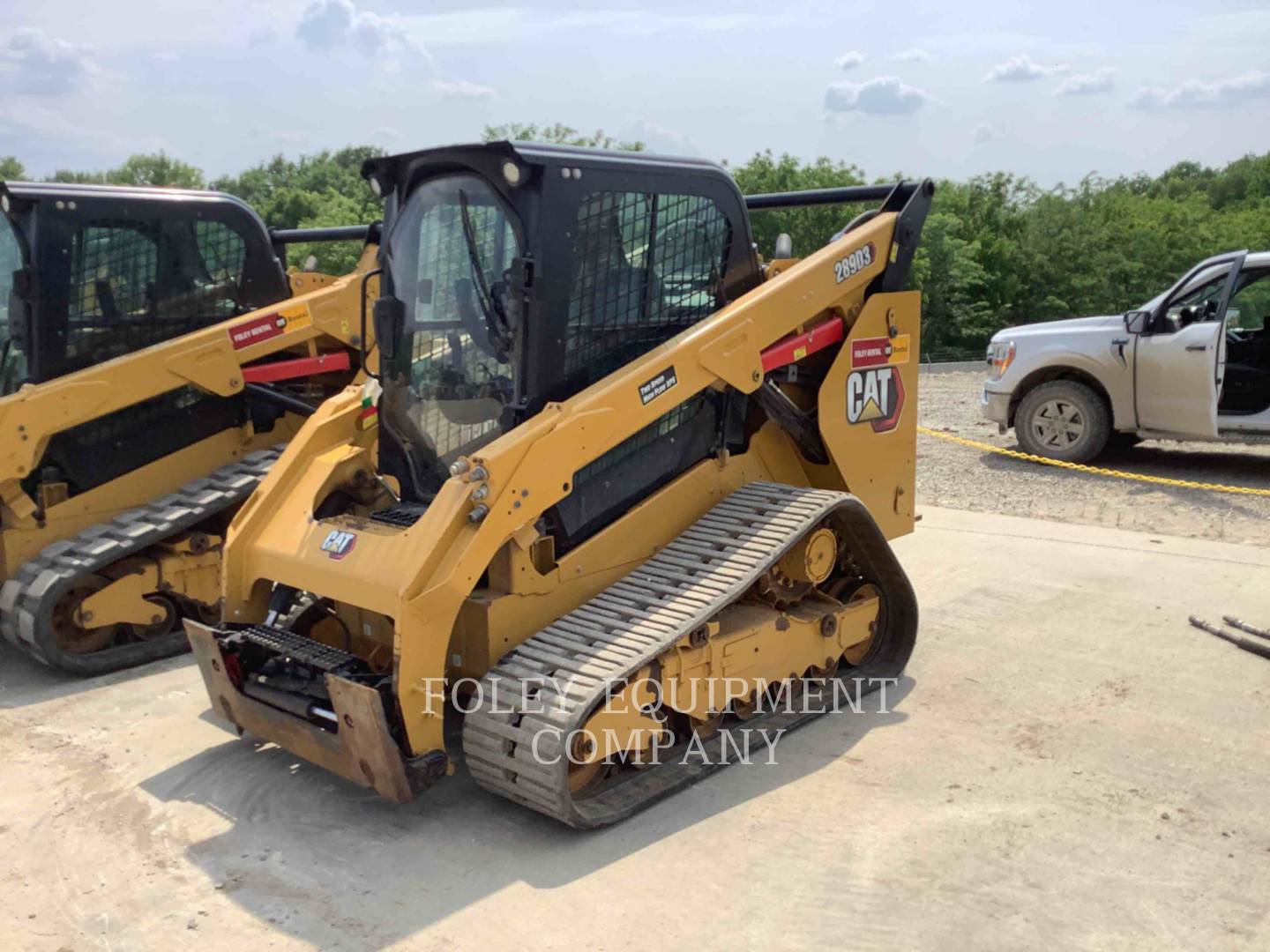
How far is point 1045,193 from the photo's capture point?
38.6 metres

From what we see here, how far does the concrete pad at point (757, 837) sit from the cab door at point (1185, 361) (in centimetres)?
473

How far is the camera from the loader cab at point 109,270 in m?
6.57

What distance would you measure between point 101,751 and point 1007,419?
8.90 metres

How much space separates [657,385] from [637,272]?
1.82ft

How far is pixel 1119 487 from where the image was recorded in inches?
396

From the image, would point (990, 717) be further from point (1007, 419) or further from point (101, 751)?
point (1007, 419)

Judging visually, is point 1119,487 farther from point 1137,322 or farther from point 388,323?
point 388,323

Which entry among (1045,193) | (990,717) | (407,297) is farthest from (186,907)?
(1045,193)

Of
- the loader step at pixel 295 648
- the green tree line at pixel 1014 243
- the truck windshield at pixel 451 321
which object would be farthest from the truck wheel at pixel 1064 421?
the green tree line at pixel 1014 243

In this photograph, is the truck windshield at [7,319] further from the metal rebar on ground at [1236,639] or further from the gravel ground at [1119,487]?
the gravel ground at [1119,487]

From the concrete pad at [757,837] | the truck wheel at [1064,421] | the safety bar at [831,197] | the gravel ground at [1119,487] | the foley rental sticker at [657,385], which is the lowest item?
the concrete pad at [757,837]

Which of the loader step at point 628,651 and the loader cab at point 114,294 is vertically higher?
the loader cab at point 114,294

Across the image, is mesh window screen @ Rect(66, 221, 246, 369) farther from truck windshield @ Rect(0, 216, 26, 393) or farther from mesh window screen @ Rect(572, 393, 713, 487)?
mesh window screen @ Rect(572, 393, 713, 487)

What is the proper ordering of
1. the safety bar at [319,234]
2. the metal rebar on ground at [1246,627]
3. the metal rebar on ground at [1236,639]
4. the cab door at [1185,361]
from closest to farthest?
the metal rebar on ground at [1236,639]
the metal rebar on ground at [1246,627]
the safety bar at [319,234]
the cab door at [1185,361]
